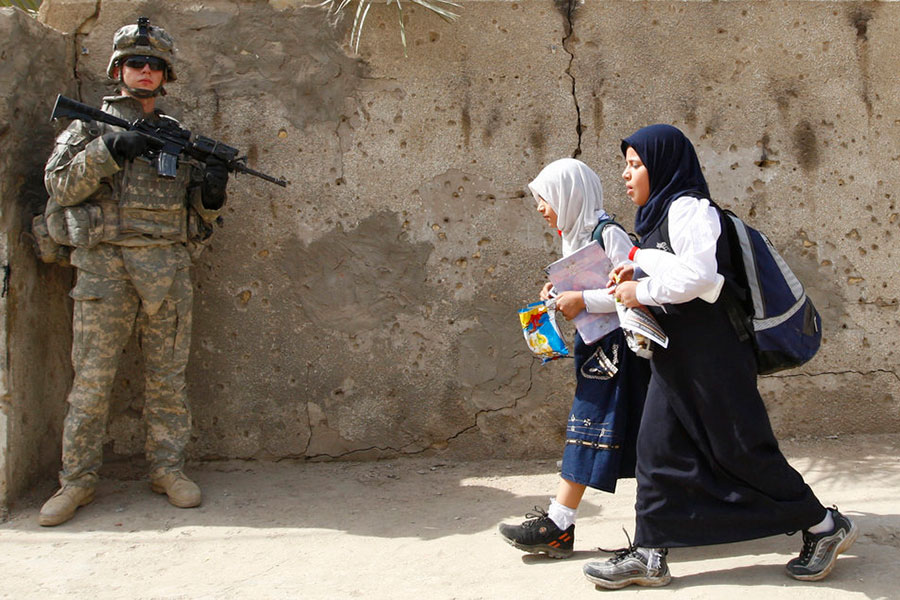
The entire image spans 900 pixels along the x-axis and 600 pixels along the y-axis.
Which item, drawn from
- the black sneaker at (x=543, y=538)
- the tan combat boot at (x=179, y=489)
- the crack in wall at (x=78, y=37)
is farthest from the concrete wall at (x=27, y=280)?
the black sneaker at (x=543, y=538)

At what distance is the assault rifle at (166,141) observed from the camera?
3221 mm

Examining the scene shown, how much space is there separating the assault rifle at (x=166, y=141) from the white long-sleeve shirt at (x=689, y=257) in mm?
1795

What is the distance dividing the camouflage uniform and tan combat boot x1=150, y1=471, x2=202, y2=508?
0.16 ft

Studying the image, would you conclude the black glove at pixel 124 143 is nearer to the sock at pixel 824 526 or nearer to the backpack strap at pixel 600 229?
the backpack strap at pixel 600 229

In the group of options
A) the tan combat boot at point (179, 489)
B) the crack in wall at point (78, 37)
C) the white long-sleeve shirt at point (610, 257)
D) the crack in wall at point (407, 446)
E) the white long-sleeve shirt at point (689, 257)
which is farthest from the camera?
the crack in wall at point (407, 446)

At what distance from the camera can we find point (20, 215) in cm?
342

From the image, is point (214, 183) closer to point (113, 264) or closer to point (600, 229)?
point (113, 264)

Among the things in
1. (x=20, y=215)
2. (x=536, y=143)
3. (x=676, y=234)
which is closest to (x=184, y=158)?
(x=20, y=215)

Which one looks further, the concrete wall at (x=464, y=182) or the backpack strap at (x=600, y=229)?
the concrete wall at (x=464, y=182)

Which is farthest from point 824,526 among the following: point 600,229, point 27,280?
point 27,280

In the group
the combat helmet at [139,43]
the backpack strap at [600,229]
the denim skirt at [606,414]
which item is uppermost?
the combat helmet at [139,43]

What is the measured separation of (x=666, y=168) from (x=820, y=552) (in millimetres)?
1225

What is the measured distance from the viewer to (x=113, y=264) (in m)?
3.37

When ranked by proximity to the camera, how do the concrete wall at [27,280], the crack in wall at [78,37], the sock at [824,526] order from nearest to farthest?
the sock at [824,526] < the concrete wall at [27,280] < the crack in wall at [78,37]
